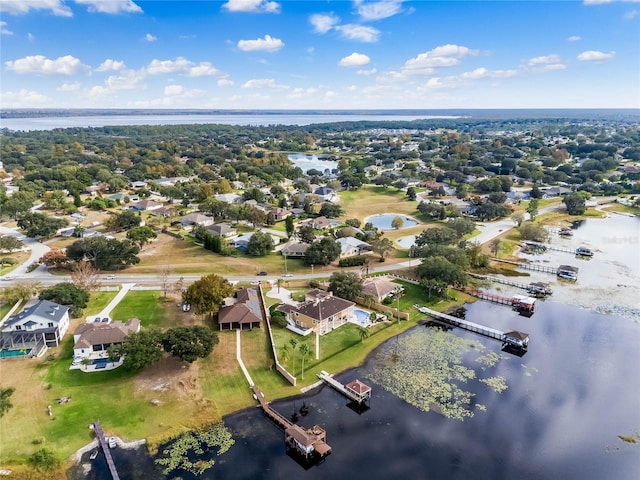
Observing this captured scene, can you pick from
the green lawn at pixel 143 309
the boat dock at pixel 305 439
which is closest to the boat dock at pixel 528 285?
the boat dock at pixel 305 439

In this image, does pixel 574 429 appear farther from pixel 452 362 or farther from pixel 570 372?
pixel 452 362

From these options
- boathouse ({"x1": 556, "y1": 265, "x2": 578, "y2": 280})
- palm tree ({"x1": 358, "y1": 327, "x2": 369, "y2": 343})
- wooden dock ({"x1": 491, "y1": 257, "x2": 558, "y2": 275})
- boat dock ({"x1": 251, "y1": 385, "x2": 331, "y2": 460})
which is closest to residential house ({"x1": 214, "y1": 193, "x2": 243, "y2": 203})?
wooden dock ({"x1": 491, "y1": 257, "x2": 558, "y2": 275})

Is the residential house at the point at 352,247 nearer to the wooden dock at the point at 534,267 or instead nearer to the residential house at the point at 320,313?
the residential house at the point at 320,313

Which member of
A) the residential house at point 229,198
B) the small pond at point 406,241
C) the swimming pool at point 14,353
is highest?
the residential house at point 229,198

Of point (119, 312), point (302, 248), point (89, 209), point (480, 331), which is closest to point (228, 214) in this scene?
point (302, 248)

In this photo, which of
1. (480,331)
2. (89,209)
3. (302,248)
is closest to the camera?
(480,331)

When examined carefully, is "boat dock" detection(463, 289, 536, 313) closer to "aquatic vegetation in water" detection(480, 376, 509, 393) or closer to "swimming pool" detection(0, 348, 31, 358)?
"aquatic vegetation in water" detection(480, 376, 509, 393)
